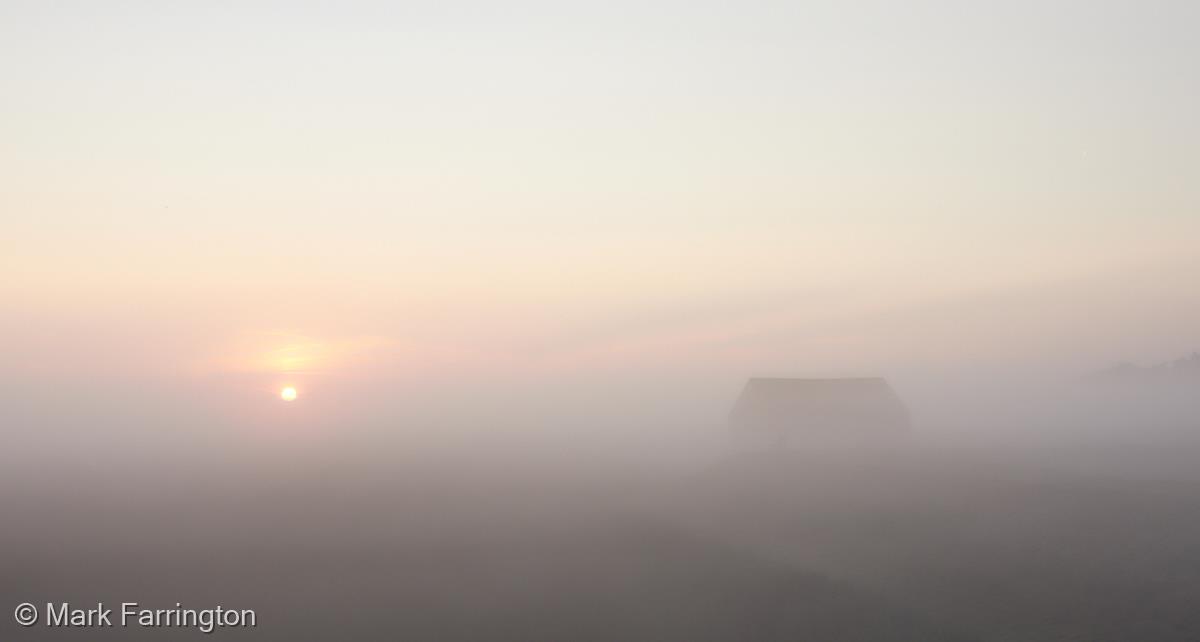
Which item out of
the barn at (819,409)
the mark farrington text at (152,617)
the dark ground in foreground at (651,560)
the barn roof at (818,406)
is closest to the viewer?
the dark ground in foreground at (651,560)

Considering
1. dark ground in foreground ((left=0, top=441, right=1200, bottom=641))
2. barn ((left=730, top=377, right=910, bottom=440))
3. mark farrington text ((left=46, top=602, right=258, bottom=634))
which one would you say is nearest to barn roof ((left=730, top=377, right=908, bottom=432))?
barn ((left=730, top=377, right=910, bottom=440))

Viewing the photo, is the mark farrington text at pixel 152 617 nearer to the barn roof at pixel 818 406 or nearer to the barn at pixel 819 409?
the barn at pixel 819 409

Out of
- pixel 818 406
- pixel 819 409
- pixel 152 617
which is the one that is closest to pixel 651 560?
pixel 152 617

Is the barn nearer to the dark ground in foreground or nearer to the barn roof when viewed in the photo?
the barn roof

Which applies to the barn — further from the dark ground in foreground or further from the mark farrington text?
the mark farrington text

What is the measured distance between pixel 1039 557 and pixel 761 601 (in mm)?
12478

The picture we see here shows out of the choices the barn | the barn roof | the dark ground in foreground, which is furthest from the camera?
the barn roof

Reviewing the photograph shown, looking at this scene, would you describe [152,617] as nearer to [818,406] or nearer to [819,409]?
[819,409]

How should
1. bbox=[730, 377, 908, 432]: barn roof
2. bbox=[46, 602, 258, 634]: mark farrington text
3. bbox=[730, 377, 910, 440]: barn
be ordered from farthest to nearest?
bbox=[730, 377, 908, 432]: barn roof < bbox=[730, 377, 910, 440]: barn < bbox=[46, 602, 258, 634]: mark farrington text

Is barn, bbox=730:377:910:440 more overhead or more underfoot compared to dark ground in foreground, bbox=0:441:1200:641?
more overhead

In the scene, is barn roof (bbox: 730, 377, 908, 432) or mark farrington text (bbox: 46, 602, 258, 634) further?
barn roof (bbox: 730, 377, 908, 432)

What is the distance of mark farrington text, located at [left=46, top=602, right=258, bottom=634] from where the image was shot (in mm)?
25281

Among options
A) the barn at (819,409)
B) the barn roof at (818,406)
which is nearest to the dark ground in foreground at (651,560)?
the barn at (819,409)

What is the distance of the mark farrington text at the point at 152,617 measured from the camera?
25281mm
